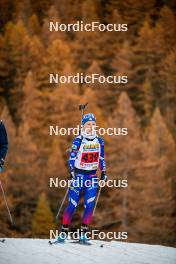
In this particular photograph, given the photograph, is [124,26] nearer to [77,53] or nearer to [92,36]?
[92,36]

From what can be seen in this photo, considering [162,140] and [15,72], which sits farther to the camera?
[15,72]

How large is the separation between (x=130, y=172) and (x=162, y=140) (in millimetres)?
3195

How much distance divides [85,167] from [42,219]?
26.7 meters

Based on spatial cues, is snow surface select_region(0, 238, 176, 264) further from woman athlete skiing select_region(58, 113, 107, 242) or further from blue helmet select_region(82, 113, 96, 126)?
blue helmet select_region(82, 113, 96, 126)

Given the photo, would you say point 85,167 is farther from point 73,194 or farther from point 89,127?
point 89,127

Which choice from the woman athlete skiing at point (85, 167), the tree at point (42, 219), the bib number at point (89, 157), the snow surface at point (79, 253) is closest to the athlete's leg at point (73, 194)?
the woman athlete skiing at point (85, 167)

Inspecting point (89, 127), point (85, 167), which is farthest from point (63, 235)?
point (89, 127)

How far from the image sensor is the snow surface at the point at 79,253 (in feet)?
19.3

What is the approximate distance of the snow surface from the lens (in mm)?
5895

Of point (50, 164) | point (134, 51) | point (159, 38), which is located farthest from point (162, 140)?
point (134, 51)

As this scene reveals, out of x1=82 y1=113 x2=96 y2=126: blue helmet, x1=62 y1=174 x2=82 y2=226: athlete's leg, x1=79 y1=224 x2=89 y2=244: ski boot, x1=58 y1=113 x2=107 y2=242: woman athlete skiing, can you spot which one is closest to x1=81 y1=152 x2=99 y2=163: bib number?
x1=58 y1=113 x2=107 y2=242: woman athlete skiing

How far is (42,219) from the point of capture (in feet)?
108

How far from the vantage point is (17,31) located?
41344 millimetres

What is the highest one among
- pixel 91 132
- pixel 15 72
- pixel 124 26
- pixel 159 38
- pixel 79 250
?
pixel 159 38
